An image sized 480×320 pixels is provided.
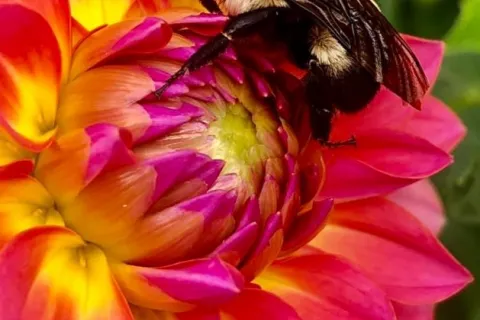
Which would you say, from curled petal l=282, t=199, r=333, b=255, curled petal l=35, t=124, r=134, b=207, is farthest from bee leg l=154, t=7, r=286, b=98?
curled petal l=282, t=199, r=333, b=255

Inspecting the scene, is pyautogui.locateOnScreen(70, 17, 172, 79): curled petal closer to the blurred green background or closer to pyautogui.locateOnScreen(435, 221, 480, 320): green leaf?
the blurred green background

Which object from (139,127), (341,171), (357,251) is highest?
(139,127)

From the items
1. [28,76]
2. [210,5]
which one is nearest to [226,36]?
[210,5]

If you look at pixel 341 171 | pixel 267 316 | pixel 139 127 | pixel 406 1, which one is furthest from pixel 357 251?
pixel 406 1

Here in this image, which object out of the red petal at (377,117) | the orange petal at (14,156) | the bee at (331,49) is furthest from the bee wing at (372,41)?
the orange petal at (14,156)

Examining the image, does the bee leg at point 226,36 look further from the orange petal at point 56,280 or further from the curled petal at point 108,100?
the orange petal at point 56,280

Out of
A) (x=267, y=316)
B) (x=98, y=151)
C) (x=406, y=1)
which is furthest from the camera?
(x=406, y=1)

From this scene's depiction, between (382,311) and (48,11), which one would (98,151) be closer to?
(48,11)
